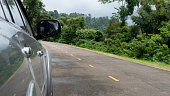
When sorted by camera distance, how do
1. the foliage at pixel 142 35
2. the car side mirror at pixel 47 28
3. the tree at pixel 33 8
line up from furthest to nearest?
the tree at pixel 33 8 < the foliage at pixel 142 35 < the car side mirror at pixel 47 28

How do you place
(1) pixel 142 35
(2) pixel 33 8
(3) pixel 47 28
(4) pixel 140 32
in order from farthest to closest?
1. (4) pixel 140 32
2. (2) pixel 33 8
3. (1) pixel 142 35
4. (3) pixel 47 28

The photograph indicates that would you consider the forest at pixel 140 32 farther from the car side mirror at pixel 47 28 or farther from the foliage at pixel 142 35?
the car side mirror at pixel 47 28

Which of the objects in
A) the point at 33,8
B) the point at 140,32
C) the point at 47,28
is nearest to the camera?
the point at 47,28

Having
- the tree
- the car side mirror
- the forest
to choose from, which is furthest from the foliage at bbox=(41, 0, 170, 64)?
the car side mirror

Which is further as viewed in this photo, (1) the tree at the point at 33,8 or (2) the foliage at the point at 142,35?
(1) the tree at the point at 33,8

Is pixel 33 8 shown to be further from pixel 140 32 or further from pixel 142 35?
pixel 140 32

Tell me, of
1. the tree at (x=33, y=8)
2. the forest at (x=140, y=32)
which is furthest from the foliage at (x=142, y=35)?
the tree at (x=33, y=8)

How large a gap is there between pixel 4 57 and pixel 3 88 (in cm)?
15

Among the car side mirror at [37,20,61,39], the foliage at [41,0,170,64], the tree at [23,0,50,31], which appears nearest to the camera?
the car side mirror at [37,20,61,39]

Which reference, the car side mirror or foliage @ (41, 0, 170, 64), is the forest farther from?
the car side mirror

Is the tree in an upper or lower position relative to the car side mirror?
upper

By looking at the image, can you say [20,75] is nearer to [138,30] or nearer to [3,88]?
[3,88]

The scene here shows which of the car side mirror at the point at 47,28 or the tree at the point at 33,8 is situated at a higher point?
the tree at the point at 33,8

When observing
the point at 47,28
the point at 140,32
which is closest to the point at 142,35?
the point at 140,32
